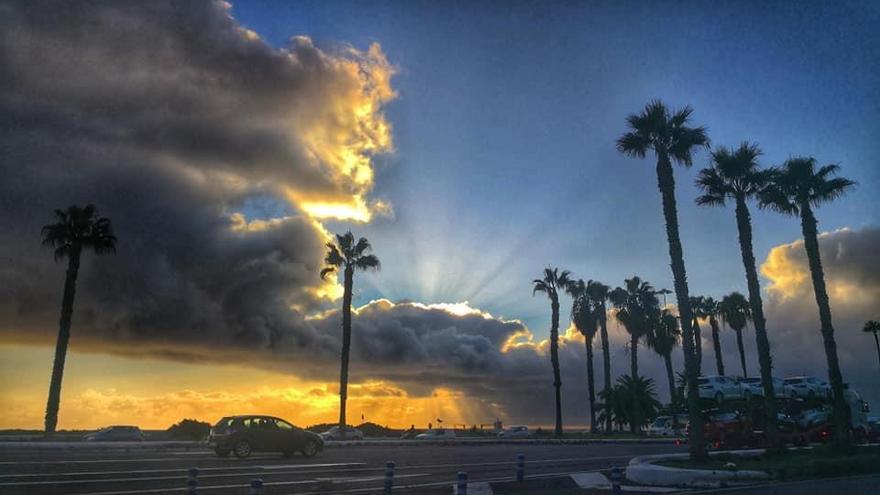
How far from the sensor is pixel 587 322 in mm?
73625

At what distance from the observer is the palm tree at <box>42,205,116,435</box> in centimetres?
4238

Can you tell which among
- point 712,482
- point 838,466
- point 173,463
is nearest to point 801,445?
point 838,466

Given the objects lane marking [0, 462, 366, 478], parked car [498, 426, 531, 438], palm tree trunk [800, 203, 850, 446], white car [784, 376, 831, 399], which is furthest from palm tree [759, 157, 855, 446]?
parked car [498, 426, 531, 438]

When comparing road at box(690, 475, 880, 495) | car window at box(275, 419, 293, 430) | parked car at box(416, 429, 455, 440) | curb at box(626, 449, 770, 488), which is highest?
car window at box(275, 419, 293, 430)

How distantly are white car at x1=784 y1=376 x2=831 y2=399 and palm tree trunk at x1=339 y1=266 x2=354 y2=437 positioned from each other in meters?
31.5

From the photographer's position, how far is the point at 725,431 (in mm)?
33219

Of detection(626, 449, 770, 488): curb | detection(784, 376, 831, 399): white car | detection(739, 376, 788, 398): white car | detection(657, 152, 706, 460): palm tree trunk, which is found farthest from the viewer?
detection(784, 376, 831, 399): white car

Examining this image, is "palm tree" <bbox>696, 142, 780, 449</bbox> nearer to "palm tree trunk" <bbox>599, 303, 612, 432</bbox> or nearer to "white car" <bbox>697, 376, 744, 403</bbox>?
"white car" <bbox>697, 376, 744, 403</bbox>

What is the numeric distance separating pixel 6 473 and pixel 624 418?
2317 inches

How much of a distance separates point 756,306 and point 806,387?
14.0 meters

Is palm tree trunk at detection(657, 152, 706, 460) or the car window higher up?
palm tree trunk at detection(657, 152, 706, 460)

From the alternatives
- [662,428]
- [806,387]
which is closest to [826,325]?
[806,387]

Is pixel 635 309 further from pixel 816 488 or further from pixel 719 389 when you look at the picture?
pixel 816 488

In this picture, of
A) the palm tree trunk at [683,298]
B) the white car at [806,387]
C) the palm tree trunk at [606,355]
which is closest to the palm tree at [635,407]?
the palm tree trunk at [606,355]
